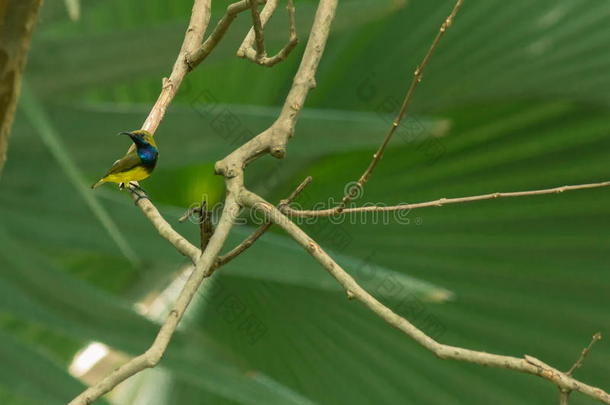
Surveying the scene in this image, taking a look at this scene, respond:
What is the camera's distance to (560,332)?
5.21ft

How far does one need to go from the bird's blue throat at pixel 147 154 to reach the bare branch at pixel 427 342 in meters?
0.10

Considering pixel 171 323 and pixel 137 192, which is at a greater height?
pixel 137 192

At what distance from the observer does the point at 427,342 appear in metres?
0.35

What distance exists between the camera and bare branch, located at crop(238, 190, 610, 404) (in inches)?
13.1

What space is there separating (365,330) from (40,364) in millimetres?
861

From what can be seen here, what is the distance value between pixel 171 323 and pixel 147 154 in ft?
0.53

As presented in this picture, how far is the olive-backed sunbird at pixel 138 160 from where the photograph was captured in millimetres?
455

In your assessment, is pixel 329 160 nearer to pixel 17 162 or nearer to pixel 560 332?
pixel 560 332

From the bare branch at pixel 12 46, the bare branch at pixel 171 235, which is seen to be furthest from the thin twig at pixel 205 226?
the bare branch at pixel 12 46

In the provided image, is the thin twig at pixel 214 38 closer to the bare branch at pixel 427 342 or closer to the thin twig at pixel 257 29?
the thin twig at pixel 257 29
